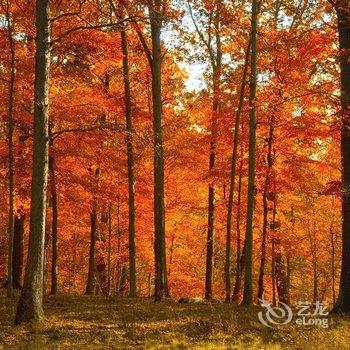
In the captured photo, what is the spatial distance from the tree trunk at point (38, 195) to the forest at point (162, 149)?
0.03 metres

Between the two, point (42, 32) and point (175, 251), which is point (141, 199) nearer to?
point (175, 251)

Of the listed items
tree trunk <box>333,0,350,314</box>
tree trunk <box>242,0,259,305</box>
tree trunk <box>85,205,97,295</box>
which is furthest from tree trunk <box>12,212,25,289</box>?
tree trunk <box>333,0,350,314</box>

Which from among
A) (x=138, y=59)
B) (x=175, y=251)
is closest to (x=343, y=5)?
(x=138, y=59)

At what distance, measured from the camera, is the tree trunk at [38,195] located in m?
9.44

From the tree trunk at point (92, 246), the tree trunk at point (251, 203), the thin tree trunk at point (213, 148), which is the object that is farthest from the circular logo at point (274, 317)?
the tree trunk at point (92, 246)

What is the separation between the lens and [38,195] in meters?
9.52

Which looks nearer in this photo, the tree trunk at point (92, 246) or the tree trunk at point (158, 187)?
the tree trunk at point (158, 187)

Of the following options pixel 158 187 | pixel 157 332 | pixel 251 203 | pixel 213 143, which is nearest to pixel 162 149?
pixel 158 187

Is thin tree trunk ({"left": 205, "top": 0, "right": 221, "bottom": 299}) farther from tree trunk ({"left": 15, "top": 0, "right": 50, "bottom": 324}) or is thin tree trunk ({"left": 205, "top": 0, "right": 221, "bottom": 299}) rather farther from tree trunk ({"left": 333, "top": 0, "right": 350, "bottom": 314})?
tree trunk ({"left": 15, "top": 0, "right": 50, "bottom": 324})

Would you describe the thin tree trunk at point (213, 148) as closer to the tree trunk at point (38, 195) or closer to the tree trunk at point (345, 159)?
the tree trunk at point (345, 159)

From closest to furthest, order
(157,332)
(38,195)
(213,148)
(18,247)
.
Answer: (157,332)
(38,195)
(18,247)
(213,148)

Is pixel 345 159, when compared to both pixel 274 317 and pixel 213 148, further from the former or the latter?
pixel 213 148

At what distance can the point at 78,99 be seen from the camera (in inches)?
643

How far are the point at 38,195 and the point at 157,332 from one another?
3.60m
